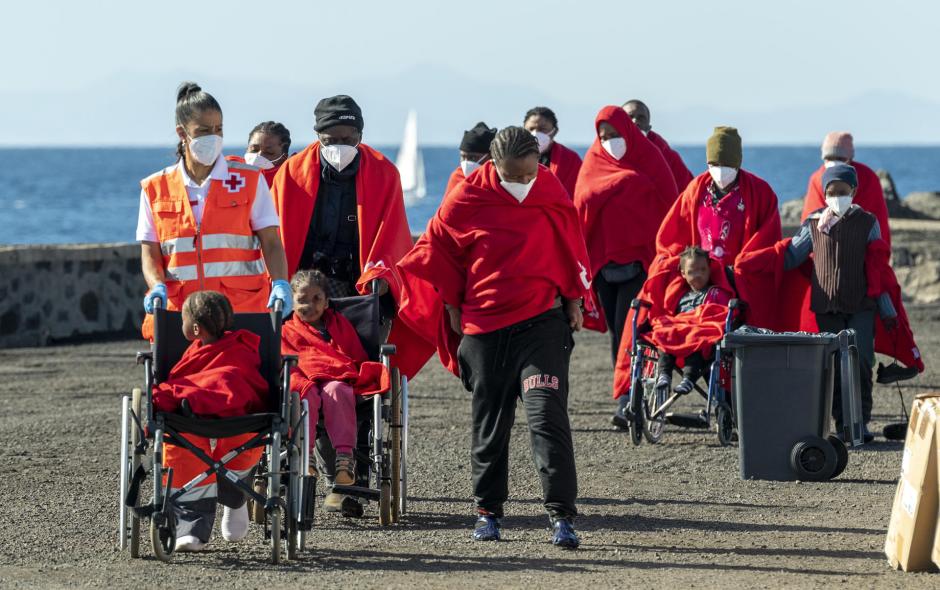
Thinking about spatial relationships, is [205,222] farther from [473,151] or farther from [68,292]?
[68,292]

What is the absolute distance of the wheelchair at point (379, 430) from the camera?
771 cm

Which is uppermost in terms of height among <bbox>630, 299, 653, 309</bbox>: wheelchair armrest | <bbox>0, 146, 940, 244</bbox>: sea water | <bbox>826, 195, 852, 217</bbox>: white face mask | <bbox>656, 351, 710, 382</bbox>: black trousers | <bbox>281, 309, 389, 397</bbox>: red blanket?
<bbox>0, 146, 940, 244</bbox>: sea water

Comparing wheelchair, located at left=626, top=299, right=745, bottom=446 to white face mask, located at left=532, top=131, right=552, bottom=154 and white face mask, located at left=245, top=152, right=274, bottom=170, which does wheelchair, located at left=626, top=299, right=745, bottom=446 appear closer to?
white face mask, located at left=532, top=131, right=552, bottom=154

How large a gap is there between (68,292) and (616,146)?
7021 millimetres

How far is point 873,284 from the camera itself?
1052cm

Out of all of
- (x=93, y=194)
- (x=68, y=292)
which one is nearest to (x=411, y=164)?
(x=93, y=194)

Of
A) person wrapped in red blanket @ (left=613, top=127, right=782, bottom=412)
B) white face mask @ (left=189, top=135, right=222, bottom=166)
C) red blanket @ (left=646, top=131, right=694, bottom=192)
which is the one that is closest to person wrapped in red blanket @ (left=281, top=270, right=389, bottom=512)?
white face mask @ (left=189, top=135, right=222, bottom=166)

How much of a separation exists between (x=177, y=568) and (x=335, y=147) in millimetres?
2463

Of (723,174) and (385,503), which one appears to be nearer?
(385,503)

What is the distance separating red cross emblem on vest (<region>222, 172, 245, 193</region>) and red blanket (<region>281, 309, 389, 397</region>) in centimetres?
76

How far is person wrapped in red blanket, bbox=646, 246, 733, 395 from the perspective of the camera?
1038 cm

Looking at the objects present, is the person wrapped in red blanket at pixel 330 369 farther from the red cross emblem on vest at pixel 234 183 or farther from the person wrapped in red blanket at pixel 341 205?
the red cross emblem on vest at pixel 234 183

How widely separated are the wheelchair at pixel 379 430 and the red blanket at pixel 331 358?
5cm

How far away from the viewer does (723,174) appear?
1077cm
